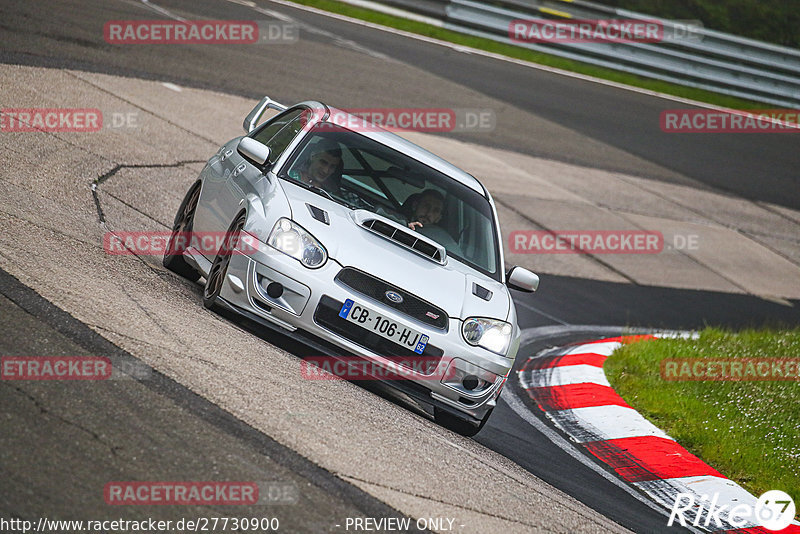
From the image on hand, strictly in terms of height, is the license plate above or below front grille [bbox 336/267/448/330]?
below

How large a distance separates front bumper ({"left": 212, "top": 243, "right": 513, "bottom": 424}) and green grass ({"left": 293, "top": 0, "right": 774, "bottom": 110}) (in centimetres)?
A: 1818

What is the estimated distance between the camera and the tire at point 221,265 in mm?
6316

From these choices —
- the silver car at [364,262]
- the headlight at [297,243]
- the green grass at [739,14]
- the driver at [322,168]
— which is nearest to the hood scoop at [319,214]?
the silver car at [364,262]

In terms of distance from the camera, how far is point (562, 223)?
14.1m

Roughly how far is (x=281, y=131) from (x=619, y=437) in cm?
345

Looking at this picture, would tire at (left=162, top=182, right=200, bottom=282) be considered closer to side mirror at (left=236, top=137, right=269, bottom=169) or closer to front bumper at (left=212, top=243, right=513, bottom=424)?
side mirror at (left=236, top=137, right=269, bottom=169)

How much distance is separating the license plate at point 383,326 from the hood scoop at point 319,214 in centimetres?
62

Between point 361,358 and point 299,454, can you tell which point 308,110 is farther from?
point 299,454

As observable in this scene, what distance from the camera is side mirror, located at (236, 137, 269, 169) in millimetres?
6770

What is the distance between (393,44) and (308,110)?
47.4ft

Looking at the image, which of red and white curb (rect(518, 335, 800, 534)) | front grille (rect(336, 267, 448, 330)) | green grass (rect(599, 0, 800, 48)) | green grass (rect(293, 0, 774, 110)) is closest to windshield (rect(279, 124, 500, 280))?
front grille (rect(336, 267, 448, 330))

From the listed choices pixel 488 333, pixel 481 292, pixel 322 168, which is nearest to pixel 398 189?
pixel 322 168

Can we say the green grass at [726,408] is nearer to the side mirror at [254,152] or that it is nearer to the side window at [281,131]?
the side window at [281,131]

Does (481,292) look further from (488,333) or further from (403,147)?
(403,147)
